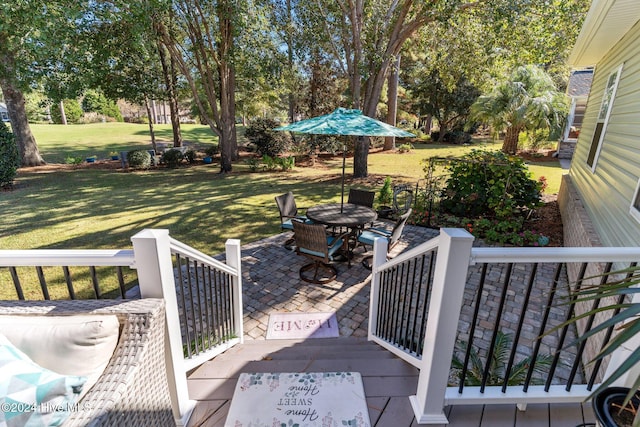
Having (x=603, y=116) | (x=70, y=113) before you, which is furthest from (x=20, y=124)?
(x=70, y=113)

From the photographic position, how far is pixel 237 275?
305 centimetres

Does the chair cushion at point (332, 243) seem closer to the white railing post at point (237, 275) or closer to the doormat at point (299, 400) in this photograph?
the white railing post at point (237, 275)

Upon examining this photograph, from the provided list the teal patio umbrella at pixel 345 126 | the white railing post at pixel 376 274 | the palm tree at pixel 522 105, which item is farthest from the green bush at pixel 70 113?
the white railing post at pixel 376 274

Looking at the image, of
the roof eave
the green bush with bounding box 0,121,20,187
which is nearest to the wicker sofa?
the roof eave

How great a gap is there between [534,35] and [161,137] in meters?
25.9

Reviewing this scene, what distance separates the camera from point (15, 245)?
5867 mm

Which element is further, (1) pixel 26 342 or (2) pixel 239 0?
(2) pixel 239 0

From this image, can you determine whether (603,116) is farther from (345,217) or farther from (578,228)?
(345,217)

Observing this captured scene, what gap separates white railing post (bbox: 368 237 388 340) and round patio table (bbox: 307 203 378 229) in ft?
6.35

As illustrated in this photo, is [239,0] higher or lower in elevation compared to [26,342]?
higher

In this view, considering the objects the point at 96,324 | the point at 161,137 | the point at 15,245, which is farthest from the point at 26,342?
the point at 161,137

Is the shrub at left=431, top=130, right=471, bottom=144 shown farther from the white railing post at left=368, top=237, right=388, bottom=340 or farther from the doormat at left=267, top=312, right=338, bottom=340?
the white railing post at left=368, top=237, right=388, bottom=340

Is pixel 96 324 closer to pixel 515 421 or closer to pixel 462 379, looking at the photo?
pixel 462 379

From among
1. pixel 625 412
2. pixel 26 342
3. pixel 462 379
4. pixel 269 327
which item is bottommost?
pixel 269 327
